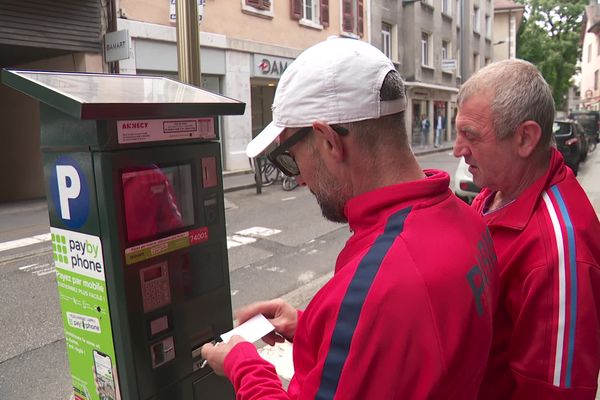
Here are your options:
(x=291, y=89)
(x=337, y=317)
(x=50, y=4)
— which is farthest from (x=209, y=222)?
(x=50, y=4)

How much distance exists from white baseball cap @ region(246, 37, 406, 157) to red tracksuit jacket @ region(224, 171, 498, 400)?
0.20m

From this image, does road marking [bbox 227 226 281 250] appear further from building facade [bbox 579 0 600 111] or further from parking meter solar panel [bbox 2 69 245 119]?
building facade [bbox 579 0 600 111]

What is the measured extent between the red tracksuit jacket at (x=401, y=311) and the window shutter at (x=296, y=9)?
1660 centimetres

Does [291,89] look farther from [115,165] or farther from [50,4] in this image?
[50,4]

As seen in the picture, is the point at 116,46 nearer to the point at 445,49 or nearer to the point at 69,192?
the point at 69,192

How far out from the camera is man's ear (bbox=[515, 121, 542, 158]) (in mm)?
1599

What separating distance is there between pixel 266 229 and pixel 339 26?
13.3m

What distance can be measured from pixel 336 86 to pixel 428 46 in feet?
90.3

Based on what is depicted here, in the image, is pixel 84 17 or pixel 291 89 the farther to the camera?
pixel 84 17

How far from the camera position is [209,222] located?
83.7 inches

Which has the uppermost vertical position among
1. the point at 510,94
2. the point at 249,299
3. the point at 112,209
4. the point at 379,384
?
the point at 510,94

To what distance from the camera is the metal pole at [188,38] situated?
4.36 metres

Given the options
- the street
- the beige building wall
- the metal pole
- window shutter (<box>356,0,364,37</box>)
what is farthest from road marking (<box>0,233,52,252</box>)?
window shutter (<box>356,0,364,37</box>)

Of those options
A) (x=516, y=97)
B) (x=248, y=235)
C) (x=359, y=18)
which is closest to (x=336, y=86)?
(x=516, y=97)
